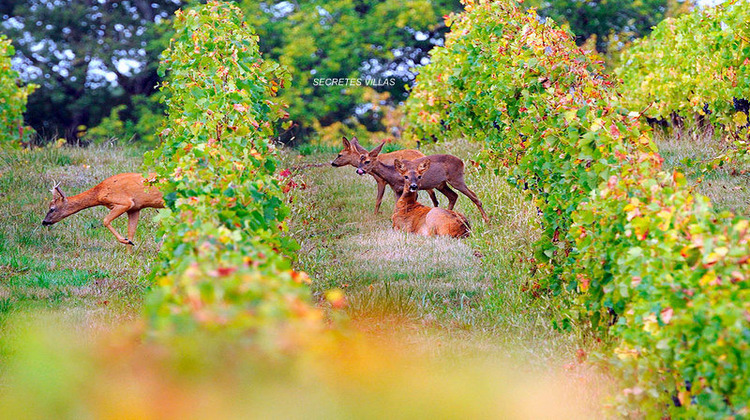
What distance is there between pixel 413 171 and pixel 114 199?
11.3 ft

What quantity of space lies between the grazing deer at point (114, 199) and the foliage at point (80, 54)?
15.9 meters

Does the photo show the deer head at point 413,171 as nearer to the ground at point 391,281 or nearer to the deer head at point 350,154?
the ground at point 391,281

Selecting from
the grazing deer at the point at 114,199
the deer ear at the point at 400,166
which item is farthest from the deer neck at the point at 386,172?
the grazing deer at the point at 114,199

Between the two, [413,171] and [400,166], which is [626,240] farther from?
[400,166]

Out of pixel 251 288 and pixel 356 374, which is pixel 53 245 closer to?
pixel 356 374

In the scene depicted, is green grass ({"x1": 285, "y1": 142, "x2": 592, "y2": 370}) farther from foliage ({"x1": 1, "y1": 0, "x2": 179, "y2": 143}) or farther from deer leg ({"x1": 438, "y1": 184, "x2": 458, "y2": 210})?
foliage ({"x1": 1, "y1": 0, "x2": 179, "y2": 143})

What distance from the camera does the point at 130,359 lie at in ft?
14.1

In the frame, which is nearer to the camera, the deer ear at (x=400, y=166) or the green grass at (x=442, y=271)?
the green grass at (x=442, y=271)

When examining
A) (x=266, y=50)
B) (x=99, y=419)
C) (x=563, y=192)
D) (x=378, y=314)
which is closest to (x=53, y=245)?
(x=378, y=314)

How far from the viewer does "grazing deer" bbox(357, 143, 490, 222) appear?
11000mm

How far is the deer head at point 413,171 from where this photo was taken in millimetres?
10648

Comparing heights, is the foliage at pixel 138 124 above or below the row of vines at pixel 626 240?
below

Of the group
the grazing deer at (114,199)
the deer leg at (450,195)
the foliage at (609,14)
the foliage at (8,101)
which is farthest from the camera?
the foliage at (609,14)

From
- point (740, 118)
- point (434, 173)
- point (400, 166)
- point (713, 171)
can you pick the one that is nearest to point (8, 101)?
point (400, 166)
